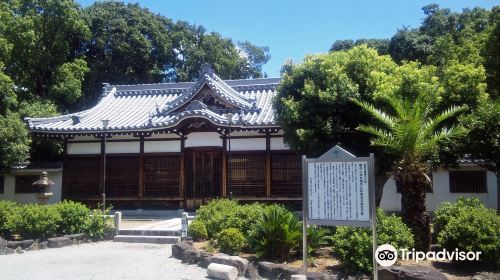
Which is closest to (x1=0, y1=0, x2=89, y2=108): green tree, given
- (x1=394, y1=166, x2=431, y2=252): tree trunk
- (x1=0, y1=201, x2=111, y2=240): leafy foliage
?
(x1=0, y1=201, x2=111, y2=240): leafy foliage

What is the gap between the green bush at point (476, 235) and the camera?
A: 7.87 m

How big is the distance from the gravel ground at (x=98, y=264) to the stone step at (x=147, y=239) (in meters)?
0.54

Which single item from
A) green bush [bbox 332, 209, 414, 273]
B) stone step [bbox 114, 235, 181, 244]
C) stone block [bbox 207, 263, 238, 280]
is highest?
green bush [bbox 332, 209, 414, 273]

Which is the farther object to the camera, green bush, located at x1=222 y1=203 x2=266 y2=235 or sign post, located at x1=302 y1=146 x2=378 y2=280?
green bush, located at x1=222 y1=203 x2=266 y2=235

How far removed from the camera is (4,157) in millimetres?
19500

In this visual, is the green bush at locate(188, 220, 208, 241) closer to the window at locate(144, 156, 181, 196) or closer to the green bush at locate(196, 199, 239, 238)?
the green bush at locate(196, 199, 239, 238)

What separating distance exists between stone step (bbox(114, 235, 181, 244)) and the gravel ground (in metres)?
0.54

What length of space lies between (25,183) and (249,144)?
39.5 feet

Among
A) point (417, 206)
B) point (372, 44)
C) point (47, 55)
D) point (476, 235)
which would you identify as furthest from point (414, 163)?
point (372, 44)

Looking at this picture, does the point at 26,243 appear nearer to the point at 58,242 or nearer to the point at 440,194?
the point at 58,242

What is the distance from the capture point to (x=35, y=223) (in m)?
13.4

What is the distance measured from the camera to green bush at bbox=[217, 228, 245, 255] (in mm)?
10148

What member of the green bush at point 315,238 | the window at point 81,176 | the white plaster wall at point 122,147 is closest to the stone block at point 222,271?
the green bush at point 315,238

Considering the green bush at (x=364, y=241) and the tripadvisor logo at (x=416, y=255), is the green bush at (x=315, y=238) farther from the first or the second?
→ the tripadvisor logo at (x=416, y=255)
